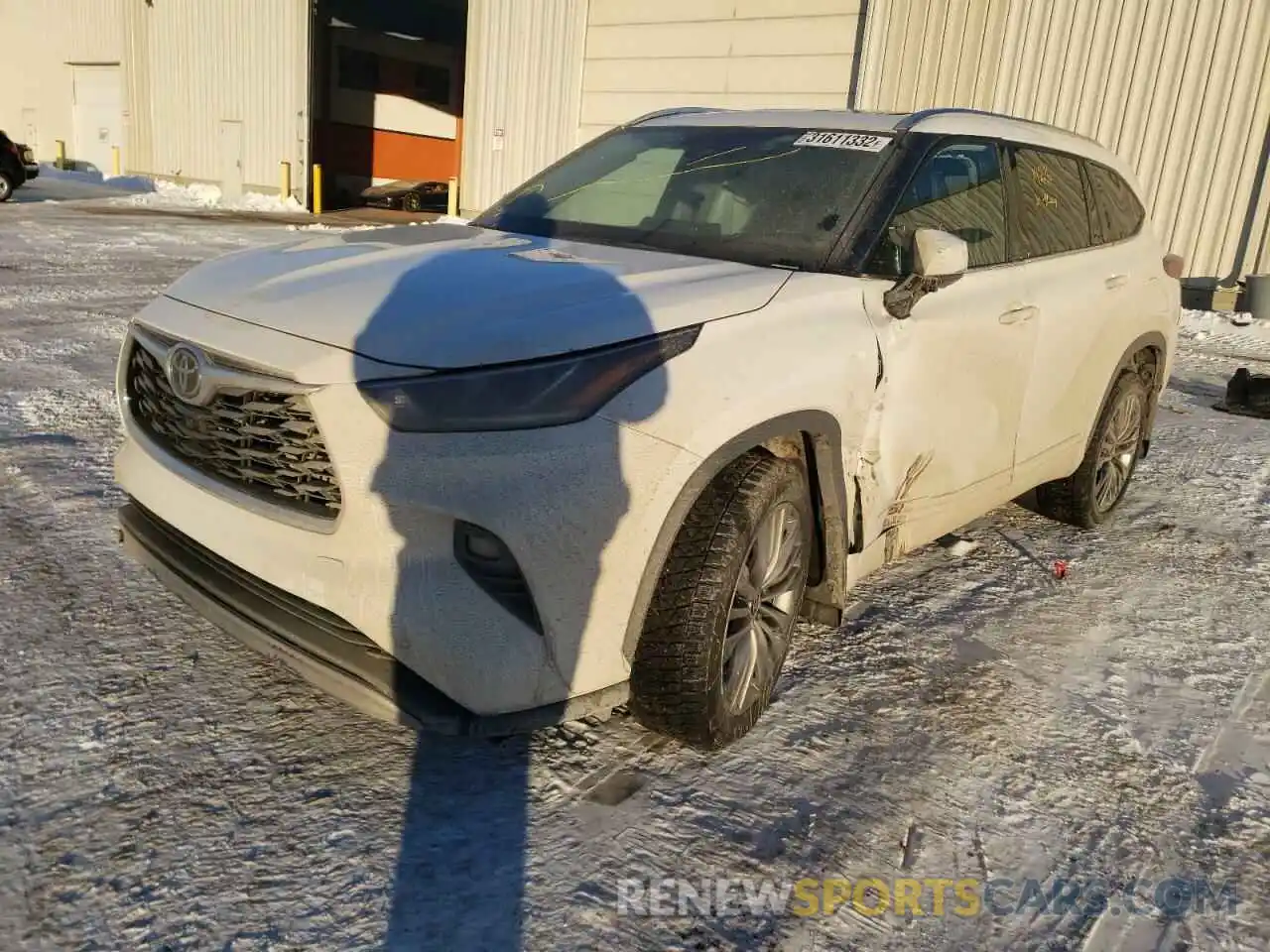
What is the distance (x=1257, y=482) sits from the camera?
5887 millimetres

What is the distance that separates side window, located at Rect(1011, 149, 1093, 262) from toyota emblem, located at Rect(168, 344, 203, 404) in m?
2.95

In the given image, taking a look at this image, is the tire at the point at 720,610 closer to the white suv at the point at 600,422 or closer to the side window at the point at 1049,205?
the white suv at the point at 600,422

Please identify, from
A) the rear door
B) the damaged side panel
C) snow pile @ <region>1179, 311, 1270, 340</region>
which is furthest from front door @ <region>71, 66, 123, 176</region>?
the damaged side panel

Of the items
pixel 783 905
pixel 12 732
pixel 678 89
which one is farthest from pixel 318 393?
pixel 678 89

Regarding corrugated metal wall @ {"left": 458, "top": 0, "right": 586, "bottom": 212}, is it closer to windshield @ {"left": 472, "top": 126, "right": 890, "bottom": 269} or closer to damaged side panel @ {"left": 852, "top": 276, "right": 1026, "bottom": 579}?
windshield @ {"left": 472, "top": 126, "right": 890, "bottom": 269}

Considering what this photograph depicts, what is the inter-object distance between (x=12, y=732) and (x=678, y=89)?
1678cm

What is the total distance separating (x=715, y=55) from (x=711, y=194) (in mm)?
14575

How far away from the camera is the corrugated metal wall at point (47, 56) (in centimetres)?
3250

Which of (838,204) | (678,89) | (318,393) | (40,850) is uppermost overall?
(678,89)

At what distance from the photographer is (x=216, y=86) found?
27.5 metres

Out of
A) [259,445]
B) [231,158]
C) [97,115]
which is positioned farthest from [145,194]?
[259,445]

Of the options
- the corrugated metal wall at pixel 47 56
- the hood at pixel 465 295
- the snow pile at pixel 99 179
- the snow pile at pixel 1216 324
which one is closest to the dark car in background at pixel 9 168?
the snow pile at pixel 99 179

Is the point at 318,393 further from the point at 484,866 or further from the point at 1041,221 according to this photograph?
the point at 1041,221

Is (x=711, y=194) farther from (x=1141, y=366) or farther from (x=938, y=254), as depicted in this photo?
(x=1141, y=366)
